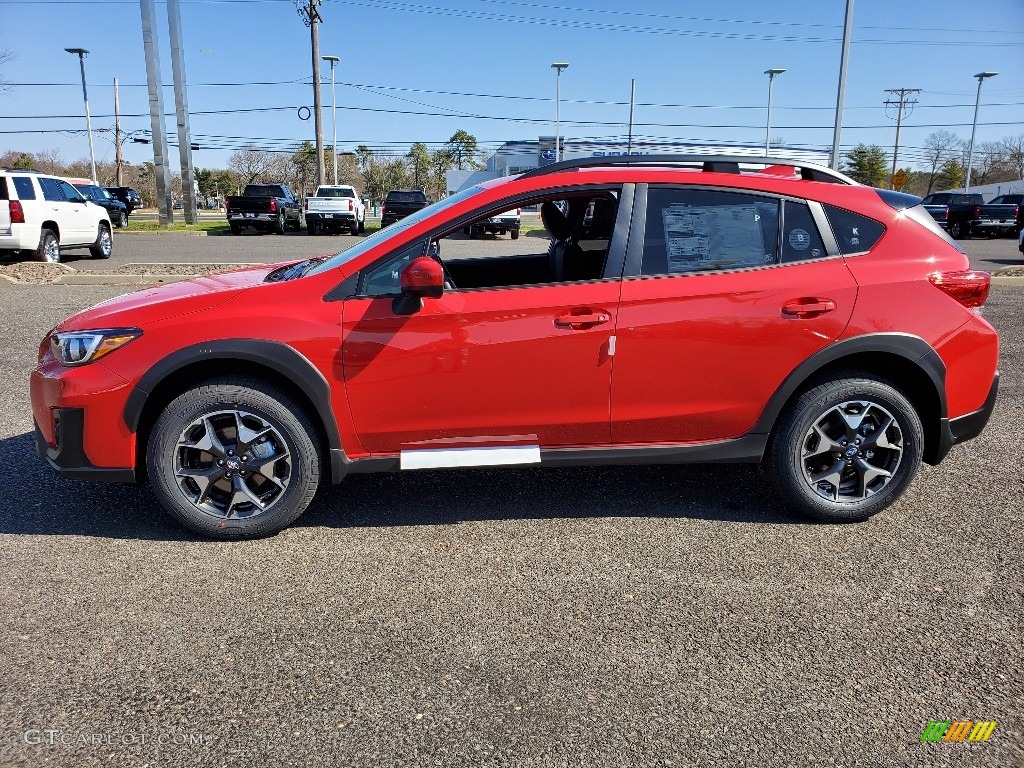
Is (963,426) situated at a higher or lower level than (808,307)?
lower

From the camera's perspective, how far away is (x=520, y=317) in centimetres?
370

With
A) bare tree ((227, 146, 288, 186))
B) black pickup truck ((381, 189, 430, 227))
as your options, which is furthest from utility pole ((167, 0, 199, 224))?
bare tree ((227, 146, 288, 186))

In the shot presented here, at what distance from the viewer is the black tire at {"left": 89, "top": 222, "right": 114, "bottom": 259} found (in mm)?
17625

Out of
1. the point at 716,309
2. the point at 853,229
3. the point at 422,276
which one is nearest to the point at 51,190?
the point at 422,276

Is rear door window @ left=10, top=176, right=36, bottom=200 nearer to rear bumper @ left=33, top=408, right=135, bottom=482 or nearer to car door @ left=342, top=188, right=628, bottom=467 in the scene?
rear bumper @ left=33, top=408, right=135, bottom=482

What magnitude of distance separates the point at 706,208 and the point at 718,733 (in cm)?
253

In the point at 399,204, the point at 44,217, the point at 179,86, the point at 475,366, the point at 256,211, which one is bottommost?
the point at 475,366

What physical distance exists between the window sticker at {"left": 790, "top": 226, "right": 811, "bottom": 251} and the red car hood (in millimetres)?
2729

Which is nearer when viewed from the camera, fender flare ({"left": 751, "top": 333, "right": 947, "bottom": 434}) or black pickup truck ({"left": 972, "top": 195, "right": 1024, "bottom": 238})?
fender flare ({"left": 751, "top": 333, "right": 947, "bottom": 434})

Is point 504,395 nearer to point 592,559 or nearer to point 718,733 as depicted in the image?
point 592,559

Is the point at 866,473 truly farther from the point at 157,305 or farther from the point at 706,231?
the point at 157,305

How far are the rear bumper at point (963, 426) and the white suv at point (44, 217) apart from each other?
16.1m

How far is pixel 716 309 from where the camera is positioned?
379 cm

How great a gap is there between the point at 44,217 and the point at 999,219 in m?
31.9
